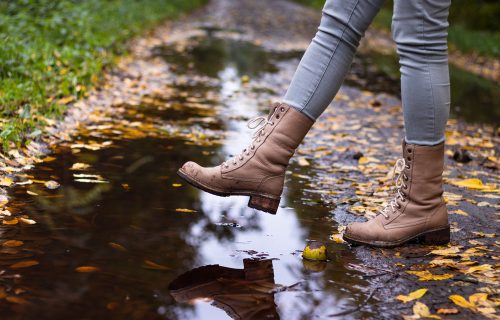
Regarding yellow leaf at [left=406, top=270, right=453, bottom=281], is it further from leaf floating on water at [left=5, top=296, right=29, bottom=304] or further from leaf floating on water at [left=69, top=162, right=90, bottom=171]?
leaf floating on water at [left=69, top=162, right=90, bottom=171]

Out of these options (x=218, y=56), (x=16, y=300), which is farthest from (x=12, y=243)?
(x=218, y=56)

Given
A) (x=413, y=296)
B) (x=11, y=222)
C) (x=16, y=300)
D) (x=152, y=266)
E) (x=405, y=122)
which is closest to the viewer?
(x=16, y=300)

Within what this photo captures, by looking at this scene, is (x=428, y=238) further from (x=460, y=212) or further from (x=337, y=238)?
(x=460, y=212)

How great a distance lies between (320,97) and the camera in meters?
2.56

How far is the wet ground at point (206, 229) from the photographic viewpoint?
1.86 m

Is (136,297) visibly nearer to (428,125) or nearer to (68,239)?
(68,239)

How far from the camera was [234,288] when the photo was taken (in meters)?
1.98

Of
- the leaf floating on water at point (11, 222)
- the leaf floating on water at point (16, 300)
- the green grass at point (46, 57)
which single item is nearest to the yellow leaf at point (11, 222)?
the leaf floating on water at point (11, 222)

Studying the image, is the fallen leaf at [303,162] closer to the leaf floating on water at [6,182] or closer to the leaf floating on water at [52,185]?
the leaf floating on water at [52,185]

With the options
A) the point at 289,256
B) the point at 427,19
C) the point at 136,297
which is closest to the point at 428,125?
the point at 427,19

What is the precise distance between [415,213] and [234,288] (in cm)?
87

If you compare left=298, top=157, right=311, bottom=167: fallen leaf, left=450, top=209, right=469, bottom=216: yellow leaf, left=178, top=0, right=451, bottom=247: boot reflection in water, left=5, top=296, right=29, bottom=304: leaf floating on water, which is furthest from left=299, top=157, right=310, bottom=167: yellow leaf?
left=5, top=296, right=29, bottom=304: leaf floating on water

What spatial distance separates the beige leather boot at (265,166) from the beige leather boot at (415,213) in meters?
0.36

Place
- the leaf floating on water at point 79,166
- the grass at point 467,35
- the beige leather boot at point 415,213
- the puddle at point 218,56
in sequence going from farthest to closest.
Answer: the grass at point 467,35 < the puddle at point 218,56 < the leaf floating on water at point 79,166 < the beige leather boot at point 415,213
